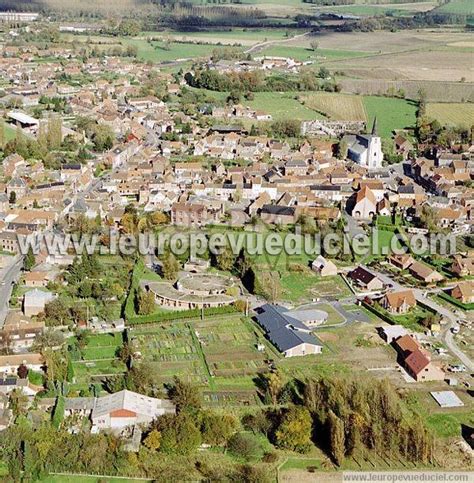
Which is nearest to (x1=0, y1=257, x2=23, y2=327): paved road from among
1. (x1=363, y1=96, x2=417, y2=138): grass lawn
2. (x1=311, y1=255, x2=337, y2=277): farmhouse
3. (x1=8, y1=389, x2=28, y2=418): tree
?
(x1=8, y1=389, x2=28, y2=418): tree

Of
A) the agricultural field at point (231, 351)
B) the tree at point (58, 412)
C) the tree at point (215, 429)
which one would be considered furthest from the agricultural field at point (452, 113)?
the tree at point (58, 412)

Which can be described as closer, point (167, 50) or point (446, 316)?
point (446, 316)

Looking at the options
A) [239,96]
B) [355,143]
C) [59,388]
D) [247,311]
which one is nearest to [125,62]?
[239,96]

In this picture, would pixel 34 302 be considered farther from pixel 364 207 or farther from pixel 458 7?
pixel 458 7

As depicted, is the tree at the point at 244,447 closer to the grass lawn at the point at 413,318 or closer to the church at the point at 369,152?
the grass lawn at the point at 413,318

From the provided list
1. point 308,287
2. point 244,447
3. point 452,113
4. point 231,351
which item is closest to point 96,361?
point 231,351

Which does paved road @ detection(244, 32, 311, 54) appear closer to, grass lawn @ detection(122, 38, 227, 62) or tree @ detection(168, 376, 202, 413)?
grass lawn @ detection(122, 38, 227, 62)

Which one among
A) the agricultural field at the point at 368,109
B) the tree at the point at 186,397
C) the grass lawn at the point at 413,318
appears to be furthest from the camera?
the agricultural field at the point at 368,109
